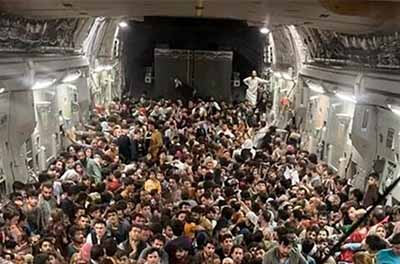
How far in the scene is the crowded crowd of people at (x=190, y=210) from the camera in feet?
18.7

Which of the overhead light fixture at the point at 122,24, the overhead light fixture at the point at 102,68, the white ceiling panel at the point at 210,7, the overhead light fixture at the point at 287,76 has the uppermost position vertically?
the white ceiling panel at the point at 210,7

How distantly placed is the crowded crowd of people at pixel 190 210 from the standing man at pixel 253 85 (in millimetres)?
8067

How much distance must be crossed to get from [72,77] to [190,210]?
762 cm

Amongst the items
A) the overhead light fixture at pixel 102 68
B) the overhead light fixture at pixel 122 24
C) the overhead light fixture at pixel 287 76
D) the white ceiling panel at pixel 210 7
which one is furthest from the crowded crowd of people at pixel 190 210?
the overhead light fixture at pixel 122 24

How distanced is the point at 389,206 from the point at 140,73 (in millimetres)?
16456

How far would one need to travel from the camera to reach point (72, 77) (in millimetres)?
13883

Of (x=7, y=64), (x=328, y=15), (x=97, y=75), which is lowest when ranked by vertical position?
(x=97, y=75)

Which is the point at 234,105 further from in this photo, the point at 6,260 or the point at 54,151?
the point at 6,260

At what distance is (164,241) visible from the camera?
5840mm

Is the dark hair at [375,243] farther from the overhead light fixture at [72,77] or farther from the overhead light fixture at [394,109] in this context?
the overhead light fixture at [72,77]

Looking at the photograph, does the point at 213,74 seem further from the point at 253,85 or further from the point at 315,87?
the point at 315,87

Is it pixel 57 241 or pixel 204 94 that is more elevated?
pixel 57 241

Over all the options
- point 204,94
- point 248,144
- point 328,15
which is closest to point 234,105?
point 204,94

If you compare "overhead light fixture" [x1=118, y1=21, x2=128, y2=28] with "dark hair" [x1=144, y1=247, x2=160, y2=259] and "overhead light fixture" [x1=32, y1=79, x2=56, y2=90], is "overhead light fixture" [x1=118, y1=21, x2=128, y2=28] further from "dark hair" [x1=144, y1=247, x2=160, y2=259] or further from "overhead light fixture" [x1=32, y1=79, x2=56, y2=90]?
"dark hair" [x1=144, y1=247, x2=160, y2=259]
